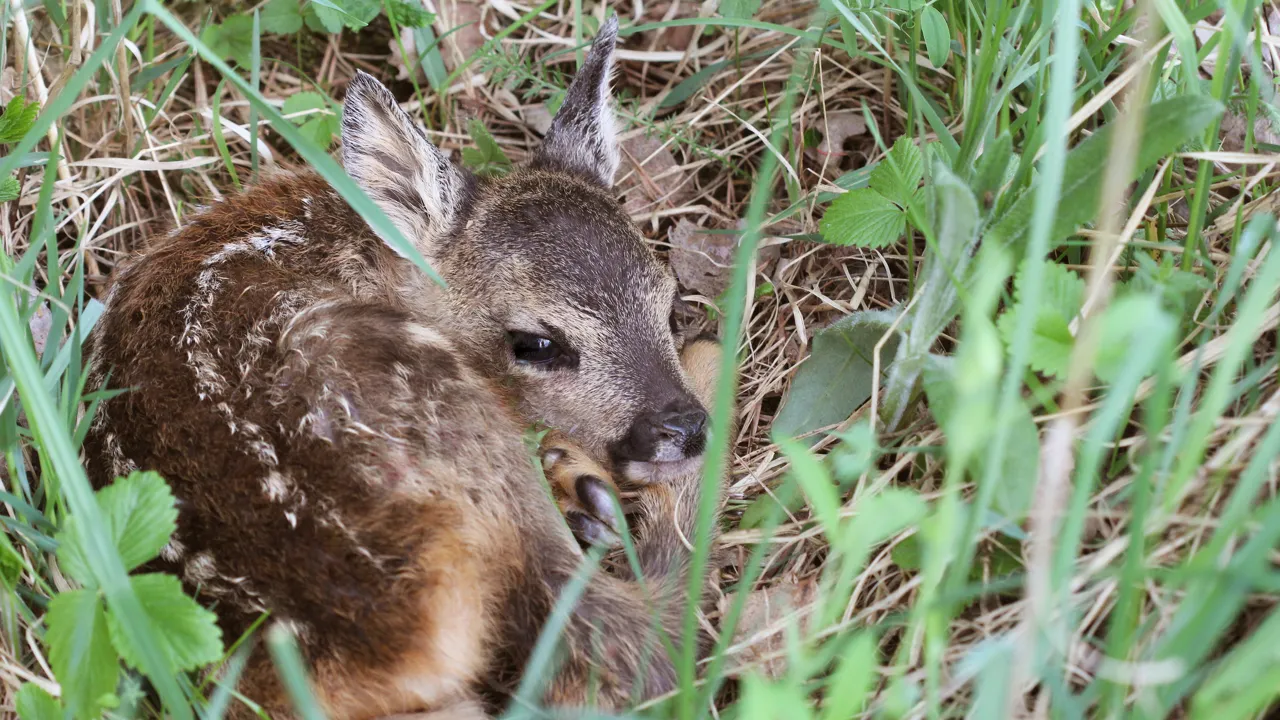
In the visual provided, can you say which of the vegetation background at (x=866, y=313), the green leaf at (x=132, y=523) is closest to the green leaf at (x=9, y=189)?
the vegetation background at (x=866, y=313)

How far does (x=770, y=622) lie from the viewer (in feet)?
10.8

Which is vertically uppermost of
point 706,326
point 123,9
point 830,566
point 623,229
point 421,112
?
point 123,9

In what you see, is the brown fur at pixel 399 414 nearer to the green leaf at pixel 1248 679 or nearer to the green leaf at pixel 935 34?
the green leaf at pixel 935 34

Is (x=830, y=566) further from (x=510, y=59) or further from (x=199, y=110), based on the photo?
(x=199, y=110)

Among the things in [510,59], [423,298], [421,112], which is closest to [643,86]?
[510,59]

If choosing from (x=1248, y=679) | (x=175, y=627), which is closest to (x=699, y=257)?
(x=175, y=627)

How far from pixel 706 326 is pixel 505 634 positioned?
2.18 meters

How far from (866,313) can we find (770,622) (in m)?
1.09

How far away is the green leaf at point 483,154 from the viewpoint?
5.02 meters

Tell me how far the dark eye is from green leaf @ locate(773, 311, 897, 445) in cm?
94

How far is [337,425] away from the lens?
3.06 m

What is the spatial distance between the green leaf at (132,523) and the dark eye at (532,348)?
5.41ft

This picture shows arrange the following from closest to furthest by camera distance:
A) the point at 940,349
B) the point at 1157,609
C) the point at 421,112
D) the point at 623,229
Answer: the point at 1157,609, the point at 940,349, the point at 623,229, the point at 421,112

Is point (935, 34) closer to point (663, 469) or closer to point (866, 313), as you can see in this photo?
point (866, 313)
